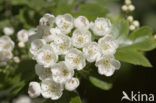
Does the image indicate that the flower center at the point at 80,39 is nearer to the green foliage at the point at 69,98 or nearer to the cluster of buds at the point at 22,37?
the green foliage at the point at 69,98

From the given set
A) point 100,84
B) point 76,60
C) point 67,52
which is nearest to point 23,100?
point 100,84

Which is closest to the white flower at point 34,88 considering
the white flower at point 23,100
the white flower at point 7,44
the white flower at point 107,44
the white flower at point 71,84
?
the white flower at point 71,84

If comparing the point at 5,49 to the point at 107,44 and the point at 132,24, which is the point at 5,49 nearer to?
the point at 107,44

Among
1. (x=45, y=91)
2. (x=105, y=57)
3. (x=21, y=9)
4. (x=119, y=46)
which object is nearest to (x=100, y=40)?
(x=105, y=57)

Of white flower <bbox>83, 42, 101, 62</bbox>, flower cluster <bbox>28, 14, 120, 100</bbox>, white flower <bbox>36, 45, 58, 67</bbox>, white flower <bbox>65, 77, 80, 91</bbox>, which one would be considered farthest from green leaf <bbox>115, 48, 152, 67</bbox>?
white flower <bbox>36, 45, 58, 67</bbox>

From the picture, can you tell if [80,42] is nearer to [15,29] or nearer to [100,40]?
[100,40]

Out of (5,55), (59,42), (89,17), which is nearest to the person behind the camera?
(59,42)

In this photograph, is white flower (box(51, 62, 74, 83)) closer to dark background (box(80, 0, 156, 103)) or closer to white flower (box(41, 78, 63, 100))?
white flower (box(41, 78, 63, 100))

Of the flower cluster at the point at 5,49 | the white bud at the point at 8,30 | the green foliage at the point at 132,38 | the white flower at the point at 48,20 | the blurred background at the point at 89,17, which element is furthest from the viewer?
the white bud at the point at 8,30
